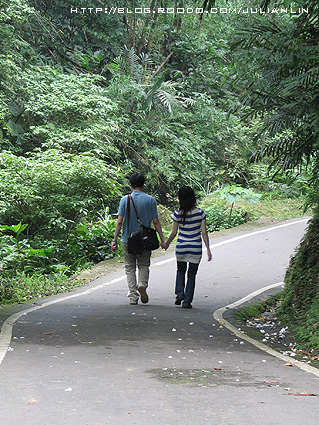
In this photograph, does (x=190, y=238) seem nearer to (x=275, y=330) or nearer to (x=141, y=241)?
(x=141, y=241)

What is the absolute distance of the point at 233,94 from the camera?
99.0 ft

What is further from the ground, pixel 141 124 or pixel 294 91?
pixel 294 91

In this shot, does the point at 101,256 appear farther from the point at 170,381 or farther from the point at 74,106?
the point at 170,381

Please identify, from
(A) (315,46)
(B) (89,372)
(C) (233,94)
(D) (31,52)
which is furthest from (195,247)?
(C) (233,94)

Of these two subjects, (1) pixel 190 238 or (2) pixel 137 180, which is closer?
(2) pixel 137 180

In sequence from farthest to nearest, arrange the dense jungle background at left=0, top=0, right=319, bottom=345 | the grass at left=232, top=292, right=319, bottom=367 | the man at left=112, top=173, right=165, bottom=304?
the man at left=112, top=173, right=165, bottom=304
the dense jungle background at left=0, top=0, right=319, bottom=345
the grass at left=232, top=292, right=319, bottom=367

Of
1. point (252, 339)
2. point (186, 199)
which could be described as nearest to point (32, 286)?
point (186, 199)

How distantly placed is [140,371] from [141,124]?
18.6 metres

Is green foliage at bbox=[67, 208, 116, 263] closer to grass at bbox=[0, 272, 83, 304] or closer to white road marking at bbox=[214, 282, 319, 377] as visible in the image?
grass at bbox=[0, 272, 83, 304]

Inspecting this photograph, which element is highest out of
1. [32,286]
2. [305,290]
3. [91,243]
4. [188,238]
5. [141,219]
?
[141,219]

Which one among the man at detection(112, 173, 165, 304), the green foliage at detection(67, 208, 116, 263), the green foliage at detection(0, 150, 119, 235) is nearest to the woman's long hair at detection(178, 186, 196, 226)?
the man at detection(112, 173, 165, 304)

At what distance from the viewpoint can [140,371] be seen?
548 centimetres

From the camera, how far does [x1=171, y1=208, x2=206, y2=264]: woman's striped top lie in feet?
31.2

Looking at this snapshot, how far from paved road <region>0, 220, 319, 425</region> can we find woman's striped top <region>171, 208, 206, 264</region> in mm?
847
